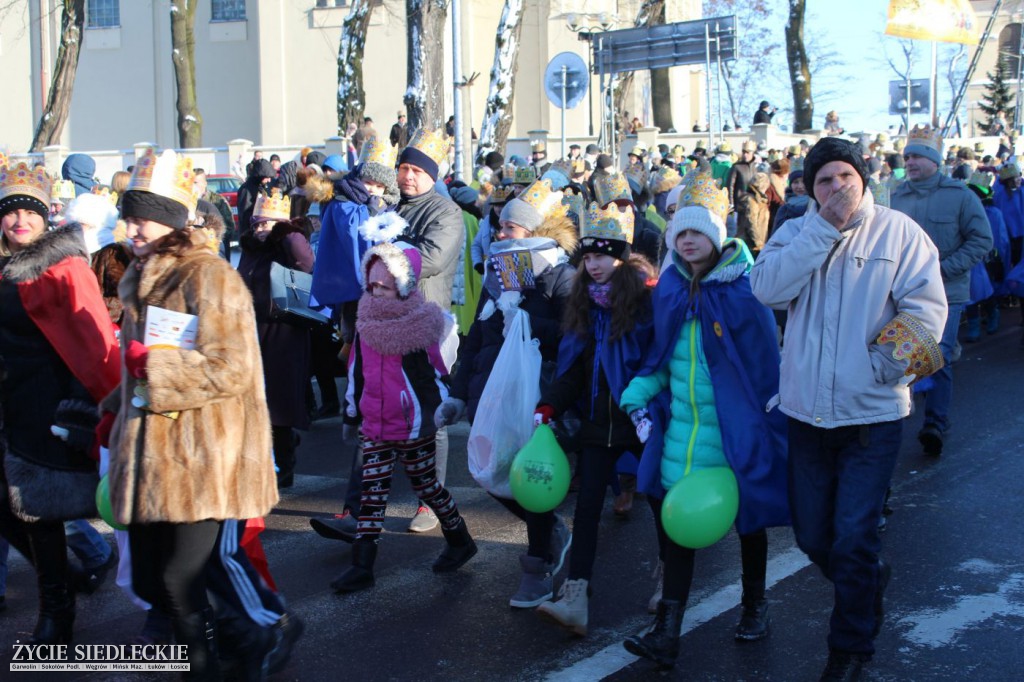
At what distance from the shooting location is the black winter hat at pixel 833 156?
4.52 metres

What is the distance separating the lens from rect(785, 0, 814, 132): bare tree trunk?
3744cm

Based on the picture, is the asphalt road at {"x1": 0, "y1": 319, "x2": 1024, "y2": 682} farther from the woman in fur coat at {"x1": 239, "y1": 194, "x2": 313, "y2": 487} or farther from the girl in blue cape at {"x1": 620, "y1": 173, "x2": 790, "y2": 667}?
the woman in fur coat at {"x1": 239, "y1": 194, "x2": 313, "y2": 487}

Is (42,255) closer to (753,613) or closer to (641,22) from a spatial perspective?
(753,613)

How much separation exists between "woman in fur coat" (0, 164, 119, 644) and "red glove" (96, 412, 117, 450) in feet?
1.58

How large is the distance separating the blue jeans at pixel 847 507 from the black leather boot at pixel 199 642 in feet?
7.13

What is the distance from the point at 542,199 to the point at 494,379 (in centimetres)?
109

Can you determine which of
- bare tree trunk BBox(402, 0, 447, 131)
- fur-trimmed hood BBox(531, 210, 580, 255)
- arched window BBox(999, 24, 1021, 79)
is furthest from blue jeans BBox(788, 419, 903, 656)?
arched window BBox(999, 24, 1021, 79)

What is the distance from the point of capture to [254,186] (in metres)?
12.8

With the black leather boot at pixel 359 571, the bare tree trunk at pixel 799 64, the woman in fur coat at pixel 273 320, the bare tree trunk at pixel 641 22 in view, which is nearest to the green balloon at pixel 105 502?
the black leather boot at pixel 359 571

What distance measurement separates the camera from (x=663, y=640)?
4.78m

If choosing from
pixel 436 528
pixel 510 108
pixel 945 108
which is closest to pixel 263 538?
pixel 436 528

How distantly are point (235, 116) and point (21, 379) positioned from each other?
142 ft

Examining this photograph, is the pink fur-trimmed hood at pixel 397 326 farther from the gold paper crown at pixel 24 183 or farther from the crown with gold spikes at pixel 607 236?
the gold paper crown at pixel 24 183

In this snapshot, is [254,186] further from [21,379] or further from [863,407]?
[863,407]
